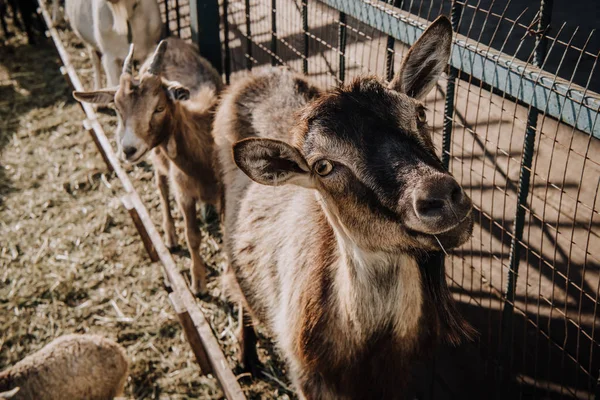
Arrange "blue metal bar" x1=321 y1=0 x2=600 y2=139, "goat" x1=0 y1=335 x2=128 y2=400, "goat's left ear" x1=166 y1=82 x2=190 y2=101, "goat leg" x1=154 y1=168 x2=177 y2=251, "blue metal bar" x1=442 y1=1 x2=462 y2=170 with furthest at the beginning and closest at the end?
"goat leg" x1=154 y1=168 x2=177 y2=251, "goat's left ear" x1=166 y1=82 x2=190 y2=101, "goat" x1=0 y1=335 x2=128 y2=400, "blue metal bar" x1=442 y1=1 x2=462 y2=170, "blue metal bar" x1=321 y1=0 x2=600 y2=139

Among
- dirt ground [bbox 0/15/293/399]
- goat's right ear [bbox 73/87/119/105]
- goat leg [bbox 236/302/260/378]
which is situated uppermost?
goat's right ear [bbox 73/87/119/105]

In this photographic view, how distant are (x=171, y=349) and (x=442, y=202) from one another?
10.9 ft

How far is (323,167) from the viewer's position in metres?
2.62

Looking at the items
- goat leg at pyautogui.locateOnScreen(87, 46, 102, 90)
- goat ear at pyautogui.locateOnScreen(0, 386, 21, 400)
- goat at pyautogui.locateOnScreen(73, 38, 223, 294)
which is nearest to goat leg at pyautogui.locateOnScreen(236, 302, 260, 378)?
goat at pyautogui.locateOnScreen(73, 38, 223, 294)

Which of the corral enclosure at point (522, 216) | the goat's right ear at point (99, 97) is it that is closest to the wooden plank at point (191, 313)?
the goat's right ear at point (99, 97)

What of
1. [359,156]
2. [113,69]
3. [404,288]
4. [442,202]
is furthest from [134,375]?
[113,69]

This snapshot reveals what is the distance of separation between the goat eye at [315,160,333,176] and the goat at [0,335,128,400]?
8.22ft

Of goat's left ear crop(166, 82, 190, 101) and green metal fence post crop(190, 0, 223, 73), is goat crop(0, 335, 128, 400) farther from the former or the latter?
green metal fence post crop(190, 0, 223, 73)

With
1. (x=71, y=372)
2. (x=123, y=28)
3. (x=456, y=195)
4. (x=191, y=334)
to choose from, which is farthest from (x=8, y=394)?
(x=123, y=28)

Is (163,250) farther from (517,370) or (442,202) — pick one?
(442,202)

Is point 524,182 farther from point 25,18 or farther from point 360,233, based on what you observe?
point 25,18

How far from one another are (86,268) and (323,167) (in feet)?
12.8

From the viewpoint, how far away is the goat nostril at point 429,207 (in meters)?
2.19

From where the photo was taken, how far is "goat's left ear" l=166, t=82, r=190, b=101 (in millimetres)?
5043
